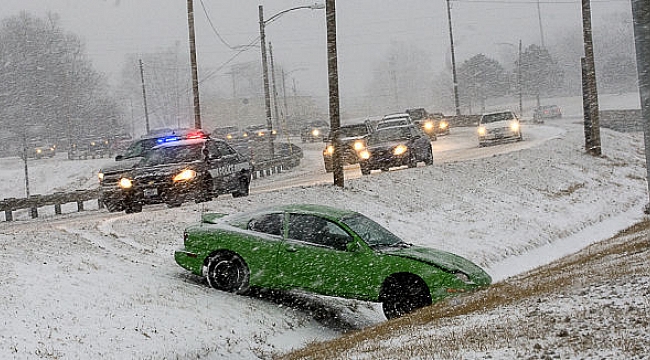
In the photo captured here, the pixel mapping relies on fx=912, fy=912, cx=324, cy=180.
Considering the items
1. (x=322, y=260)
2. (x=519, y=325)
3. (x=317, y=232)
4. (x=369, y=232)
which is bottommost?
(x=519, y=325)

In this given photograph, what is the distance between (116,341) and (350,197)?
570 inches

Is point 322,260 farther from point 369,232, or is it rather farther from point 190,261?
point 190,261

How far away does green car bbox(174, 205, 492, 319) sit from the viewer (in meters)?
13.0

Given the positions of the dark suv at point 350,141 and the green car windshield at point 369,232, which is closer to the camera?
the green car windshield at point 369,232

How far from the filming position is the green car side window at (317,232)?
13.4 metres

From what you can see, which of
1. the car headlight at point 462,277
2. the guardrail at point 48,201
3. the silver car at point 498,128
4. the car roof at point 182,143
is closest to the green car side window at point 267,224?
the car headlight at point 462,277

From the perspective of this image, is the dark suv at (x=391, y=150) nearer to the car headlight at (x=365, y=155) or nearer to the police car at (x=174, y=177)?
the car headlight at (x=365, y=155)

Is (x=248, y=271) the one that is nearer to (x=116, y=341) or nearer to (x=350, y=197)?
(x=116, y=341)

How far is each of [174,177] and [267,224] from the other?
7918 mm

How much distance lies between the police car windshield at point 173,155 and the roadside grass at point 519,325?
424 inches

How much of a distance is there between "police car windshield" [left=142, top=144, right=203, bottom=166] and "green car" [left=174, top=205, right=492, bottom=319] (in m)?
7.55

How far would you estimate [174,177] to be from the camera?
21.3m

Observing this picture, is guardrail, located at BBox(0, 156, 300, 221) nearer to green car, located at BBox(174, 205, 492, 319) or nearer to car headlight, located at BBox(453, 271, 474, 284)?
green car, located at BBox(174, 205, 492, 319)

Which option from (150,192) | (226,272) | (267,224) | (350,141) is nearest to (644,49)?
(267,224)
